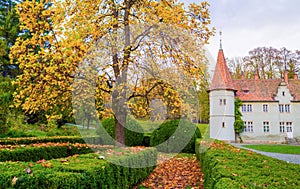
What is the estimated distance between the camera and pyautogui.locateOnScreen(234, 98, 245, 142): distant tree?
957 inches

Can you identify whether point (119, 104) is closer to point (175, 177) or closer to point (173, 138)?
point (175, 177)

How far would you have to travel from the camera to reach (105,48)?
674 cm

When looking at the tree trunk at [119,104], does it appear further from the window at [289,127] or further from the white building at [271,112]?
the window at [289,127]

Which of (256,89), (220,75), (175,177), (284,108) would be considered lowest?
(175,177)

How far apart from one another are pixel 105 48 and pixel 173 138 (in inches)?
266

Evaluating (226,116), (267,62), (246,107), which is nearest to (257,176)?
(226,116)

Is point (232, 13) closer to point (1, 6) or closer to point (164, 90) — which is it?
point (164, 90)

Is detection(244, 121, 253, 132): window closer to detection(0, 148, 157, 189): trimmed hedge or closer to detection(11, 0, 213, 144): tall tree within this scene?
detection(11, 0, 213, 144): tall tree

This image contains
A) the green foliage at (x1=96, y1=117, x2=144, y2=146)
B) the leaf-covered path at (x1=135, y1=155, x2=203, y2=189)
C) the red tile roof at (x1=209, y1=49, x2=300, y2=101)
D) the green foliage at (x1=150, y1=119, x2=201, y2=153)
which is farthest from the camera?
the red tile roof at (x1=209, y1=49, x2=300, y2=101)

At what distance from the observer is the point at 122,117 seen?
775 centimetres

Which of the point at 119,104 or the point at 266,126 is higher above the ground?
the point at 119,104

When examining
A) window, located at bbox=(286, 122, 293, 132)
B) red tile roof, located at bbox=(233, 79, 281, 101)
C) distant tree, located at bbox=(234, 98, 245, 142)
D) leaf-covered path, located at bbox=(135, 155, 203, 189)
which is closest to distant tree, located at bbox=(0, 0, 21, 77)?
leaf-covered path, located at bbox=(135, 155, 203, 189)

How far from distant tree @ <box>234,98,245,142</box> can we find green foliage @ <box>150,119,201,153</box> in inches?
510

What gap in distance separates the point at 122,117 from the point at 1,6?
66.1 feet
